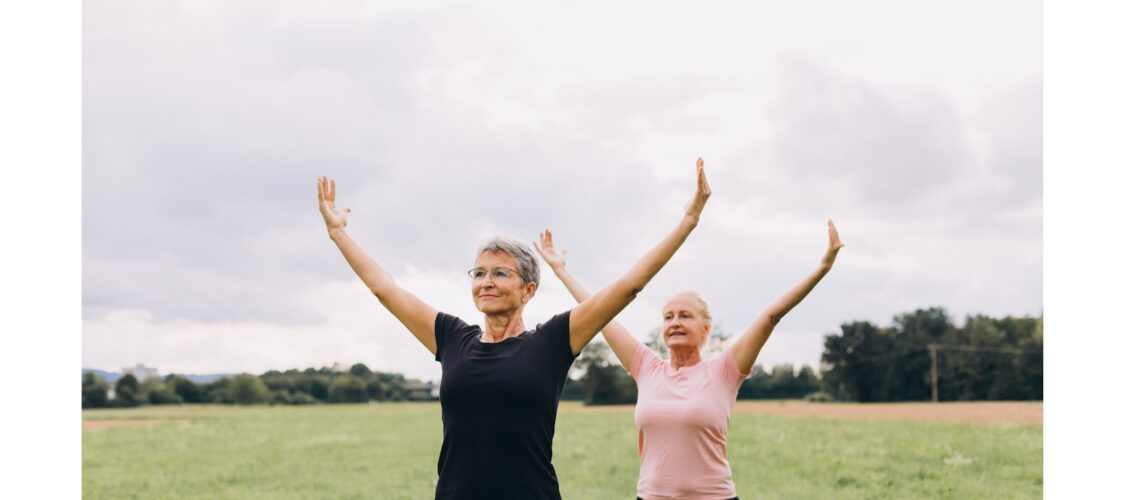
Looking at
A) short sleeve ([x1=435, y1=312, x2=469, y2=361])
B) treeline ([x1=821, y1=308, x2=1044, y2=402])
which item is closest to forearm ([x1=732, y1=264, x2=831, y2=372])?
short sleeve ([x1=435, y1=312, x2=469, y2=361])

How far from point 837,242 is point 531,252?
1.93 meters

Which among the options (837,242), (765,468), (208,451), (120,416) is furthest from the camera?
(120,416)

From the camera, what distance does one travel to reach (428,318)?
3.63 metres

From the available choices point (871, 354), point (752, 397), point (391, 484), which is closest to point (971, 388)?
point (871, 354)

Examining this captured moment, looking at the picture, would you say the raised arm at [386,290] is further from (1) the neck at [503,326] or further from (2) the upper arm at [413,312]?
(1) the neck at [503,326]

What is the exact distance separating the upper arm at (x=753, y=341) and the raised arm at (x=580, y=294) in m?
0.67

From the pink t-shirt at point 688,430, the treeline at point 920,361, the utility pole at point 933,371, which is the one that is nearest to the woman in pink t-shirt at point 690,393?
the pink t-shirt at point 688,430

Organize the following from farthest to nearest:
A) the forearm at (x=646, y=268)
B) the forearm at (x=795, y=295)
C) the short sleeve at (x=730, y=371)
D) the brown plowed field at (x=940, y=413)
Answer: the brown plowed field at (x=940, y=413), the short sleeve at (x=730, y=371), the forearm at (x=795, y=295), the forearm at (x=646, y=268)

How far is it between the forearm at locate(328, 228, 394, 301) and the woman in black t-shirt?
38cm

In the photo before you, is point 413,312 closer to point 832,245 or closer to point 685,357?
point 685,357

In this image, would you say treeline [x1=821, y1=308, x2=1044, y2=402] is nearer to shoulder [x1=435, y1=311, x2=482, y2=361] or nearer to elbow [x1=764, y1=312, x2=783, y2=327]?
elbow [x1=764, y1=312, x2=783, y2=327]

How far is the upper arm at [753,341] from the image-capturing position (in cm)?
471

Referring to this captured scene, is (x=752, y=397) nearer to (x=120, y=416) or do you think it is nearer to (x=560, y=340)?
(x=120, y=416)

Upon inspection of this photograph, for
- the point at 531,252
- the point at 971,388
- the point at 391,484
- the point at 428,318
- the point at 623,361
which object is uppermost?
the point at 531,252
